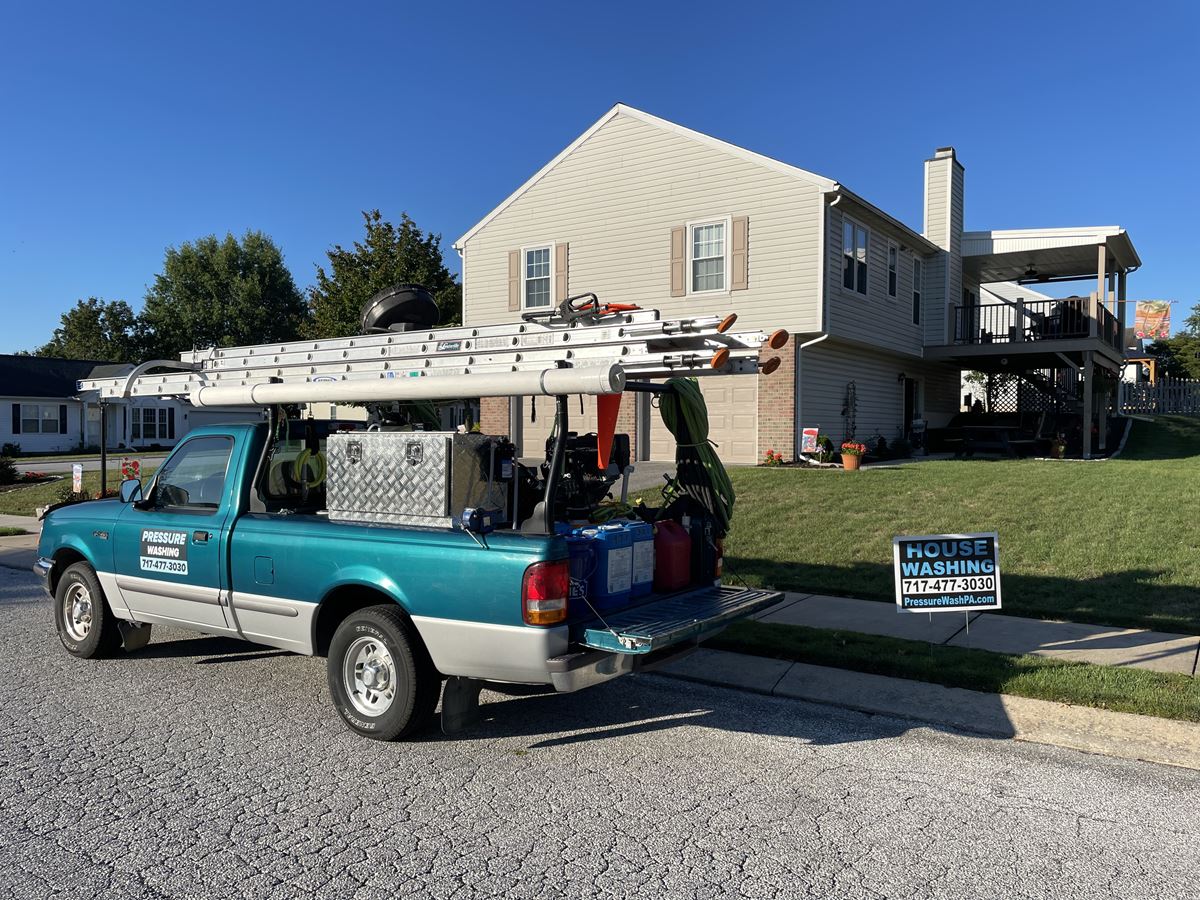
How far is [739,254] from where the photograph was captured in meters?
18.2

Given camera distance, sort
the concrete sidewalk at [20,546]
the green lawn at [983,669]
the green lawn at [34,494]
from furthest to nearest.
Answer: the green lawn at [34,494] < the concrete sidewalk at [20,546] < the green lawn at [983,669]

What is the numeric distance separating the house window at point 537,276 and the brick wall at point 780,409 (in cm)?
591

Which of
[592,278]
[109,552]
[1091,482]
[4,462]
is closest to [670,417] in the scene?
[109,552]

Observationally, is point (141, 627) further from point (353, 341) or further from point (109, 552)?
point (353, 341)

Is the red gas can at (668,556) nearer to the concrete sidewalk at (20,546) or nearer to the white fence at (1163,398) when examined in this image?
the concrete sidewalk at (20,546)

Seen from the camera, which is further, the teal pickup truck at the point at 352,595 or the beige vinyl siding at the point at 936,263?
the beige vinyl siding at the point at 936,263

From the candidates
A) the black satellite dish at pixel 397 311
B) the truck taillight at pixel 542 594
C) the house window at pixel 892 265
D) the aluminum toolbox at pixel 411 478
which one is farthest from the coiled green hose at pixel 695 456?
the house window at pixel 892 265

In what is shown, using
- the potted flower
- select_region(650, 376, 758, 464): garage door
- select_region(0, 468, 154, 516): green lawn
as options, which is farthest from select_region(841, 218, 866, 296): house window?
select_region(0, 468, 154, 516): green lawn

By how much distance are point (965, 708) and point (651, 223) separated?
15371 mm

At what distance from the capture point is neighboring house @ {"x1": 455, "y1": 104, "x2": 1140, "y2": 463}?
17703mm

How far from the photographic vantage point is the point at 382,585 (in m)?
4.76

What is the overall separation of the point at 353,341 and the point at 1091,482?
12916 mm

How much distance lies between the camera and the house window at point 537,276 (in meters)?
20.7

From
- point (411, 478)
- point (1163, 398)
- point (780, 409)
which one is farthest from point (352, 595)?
point (1163, 398)
